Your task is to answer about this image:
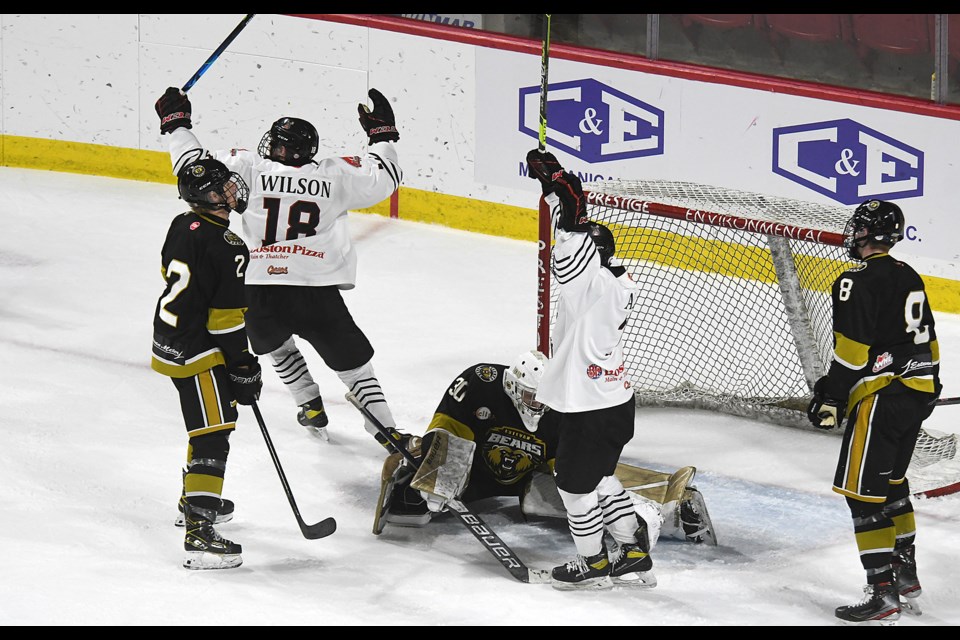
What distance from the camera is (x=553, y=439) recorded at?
17.0 feet

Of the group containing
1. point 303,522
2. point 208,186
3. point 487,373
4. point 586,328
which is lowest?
point 303,522

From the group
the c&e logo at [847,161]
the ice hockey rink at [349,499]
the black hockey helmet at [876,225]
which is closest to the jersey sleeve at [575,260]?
the black hockey helmet at [876,225]

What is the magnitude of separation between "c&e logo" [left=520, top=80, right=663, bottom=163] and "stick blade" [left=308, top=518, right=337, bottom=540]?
11.3ft

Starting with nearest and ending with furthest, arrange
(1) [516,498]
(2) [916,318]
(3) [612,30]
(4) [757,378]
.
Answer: (2) [916,318] < (1) [516,498] < (4) [757,378] < (3) [612,30]

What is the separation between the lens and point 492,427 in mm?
5156

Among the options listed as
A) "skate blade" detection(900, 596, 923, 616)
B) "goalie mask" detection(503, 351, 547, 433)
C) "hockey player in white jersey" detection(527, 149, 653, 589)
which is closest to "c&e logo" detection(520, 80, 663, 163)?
"goalie mask" detection(503, 351, 547, 433)

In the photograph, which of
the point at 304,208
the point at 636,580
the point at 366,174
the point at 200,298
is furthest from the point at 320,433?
the point at 636,580

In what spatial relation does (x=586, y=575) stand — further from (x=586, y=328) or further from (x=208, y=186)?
(x=208, y=186)

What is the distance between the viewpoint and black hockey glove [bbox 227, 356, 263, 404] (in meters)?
4.76

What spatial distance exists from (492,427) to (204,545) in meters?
0.96

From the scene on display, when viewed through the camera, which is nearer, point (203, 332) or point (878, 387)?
point (878, 387)

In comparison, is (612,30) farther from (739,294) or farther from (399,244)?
(739,294)
